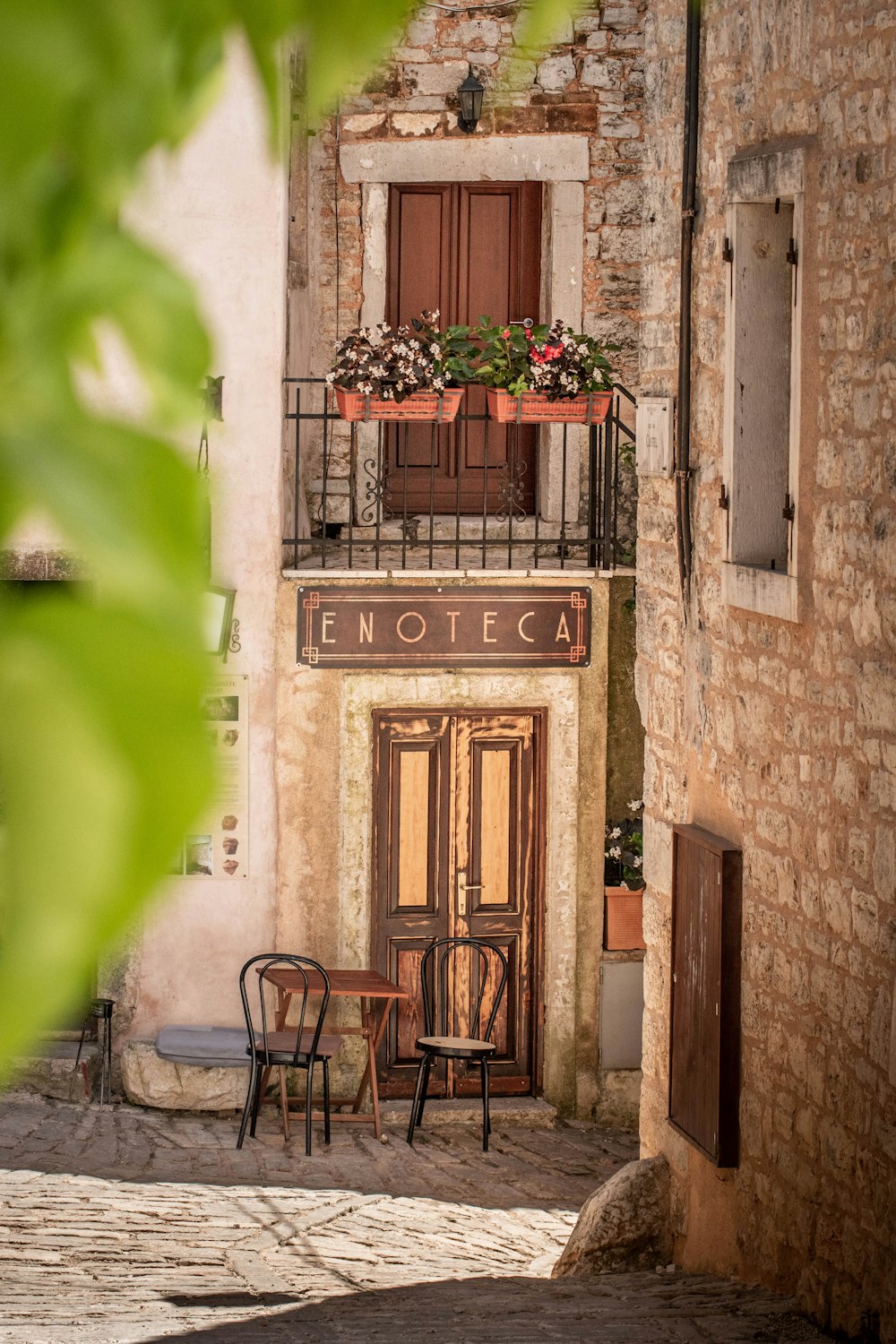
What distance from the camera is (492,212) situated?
10250 millimetres

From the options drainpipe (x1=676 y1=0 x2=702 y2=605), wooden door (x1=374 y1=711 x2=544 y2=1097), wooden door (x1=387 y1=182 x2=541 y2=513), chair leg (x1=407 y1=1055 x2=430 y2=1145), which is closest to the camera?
drainpipe (x1=676 y1=0 x2=702 y2=605)

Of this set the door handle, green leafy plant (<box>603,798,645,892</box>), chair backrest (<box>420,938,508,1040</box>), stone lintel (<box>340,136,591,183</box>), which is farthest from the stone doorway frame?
chair backrest (<box>420,938,508,1040</box>)

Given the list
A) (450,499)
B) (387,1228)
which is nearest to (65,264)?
(387,1228)

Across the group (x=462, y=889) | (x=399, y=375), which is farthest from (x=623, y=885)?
(x=399, y=375)

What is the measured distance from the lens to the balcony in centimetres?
933

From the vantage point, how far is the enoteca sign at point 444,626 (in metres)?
9.11

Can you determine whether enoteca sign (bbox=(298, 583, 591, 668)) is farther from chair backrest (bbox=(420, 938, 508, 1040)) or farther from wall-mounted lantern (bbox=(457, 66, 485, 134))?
wall-mounted lantern (bbox=(457, 66, 485, 134))

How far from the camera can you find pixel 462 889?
372 inches

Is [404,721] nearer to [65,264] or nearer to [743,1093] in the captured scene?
[743,1093]

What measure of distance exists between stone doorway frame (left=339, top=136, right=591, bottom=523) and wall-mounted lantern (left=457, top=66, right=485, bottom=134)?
0.25 meters

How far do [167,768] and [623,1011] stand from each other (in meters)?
9.44

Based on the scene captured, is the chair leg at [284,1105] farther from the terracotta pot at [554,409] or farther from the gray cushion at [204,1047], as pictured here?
the terracotta pot at [554,409]

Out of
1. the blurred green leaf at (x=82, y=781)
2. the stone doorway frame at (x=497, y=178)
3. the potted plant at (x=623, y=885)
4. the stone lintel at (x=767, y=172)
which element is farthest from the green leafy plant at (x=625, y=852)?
the blurred green leaf at (x=82, y=781)

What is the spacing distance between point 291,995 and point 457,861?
1168 mm
